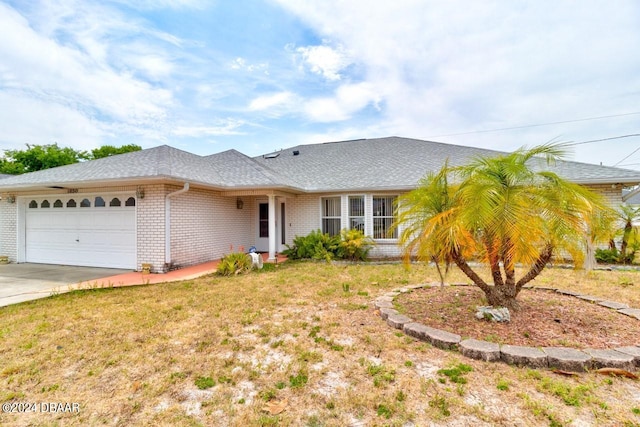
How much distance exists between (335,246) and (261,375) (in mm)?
7577

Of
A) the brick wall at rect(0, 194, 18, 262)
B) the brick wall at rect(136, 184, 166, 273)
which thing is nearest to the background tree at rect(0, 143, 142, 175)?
the brick wall at rect(0, 194, 18, 262)

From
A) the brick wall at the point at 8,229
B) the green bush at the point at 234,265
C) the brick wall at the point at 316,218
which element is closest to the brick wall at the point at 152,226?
the green bush at the point at 234,265

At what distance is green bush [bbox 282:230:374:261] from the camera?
409 inches

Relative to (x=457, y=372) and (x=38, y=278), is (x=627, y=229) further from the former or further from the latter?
(x=38, y=278)

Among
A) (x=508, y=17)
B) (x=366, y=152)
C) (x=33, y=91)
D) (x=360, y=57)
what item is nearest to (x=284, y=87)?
(x=360, y=57)

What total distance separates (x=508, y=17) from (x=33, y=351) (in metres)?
12.7

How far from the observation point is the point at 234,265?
850 cm

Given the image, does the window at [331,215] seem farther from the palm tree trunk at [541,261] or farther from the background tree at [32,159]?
the background tree at [32,159]

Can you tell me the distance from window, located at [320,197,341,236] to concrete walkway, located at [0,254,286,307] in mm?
4516

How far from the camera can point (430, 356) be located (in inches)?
137

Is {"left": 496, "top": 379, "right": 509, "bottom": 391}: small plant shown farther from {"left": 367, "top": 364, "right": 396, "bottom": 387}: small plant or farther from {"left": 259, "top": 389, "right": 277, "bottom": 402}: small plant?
{"left": 259, "top": 389, "right": 277, "bottom": 402}: small plant

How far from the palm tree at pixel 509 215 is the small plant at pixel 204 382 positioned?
10.4 feet

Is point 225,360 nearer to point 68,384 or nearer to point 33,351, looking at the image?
point 68,384

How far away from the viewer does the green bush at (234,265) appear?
8.37 meters
